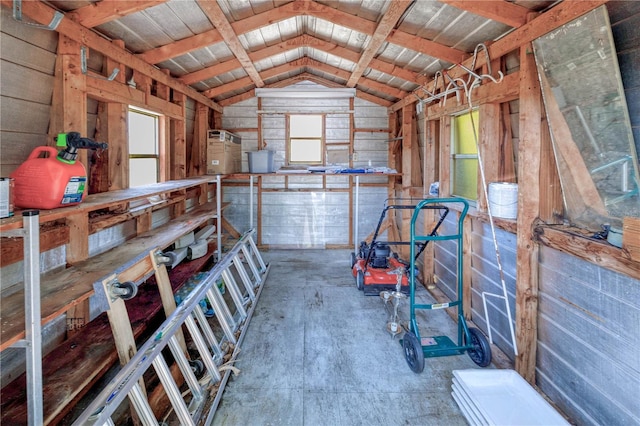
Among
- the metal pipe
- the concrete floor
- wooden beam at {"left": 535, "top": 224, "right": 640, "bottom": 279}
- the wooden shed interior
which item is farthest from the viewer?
the concrete floor

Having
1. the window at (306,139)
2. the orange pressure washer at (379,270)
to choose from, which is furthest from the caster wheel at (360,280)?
the window at (306,139)

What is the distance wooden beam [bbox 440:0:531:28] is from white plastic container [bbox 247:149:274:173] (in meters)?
3.66

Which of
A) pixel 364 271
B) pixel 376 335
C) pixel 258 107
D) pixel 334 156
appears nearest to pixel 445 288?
pixel 364 271

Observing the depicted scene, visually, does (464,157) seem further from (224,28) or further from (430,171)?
(224,28)

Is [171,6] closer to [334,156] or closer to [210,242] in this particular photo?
[210,242]

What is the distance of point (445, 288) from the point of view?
163 inches

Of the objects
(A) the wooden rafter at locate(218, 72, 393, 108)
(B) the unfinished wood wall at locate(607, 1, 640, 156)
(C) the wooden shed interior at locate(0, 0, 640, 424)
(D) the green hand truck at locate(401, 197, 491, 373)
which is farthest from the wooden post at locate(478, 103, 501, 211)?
(A) the wooden rafter at locate(218, 72, 393, 108)

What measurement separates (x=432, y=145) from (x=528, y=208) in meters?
2.29

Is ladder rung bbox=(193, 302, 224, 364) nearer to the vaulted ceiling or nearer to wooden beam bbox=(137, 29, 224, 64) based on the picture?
the vaulted ceiling

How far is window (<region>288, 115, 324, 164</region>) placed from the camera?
20.8 feet

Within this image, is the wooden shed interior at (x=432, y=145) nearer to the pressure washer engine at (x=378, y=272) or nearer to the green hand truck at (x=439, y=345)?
the green hand truck at (x=439, y=345)

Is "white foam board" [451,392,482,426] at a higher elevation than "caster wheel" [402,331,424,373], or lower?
lower

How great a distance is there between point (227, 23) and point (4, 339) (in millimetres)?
2805

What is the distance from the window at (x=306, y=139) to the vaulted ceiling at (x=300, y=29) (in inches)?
54.2
